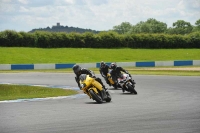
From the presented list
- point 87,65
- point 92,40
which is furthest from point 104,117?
point 92,40

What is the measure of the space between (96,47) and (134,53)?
22.8 ft

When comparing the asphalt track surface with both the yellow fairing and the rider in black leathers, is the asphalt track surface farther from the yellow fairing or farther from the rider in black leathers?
the rider in black leathers

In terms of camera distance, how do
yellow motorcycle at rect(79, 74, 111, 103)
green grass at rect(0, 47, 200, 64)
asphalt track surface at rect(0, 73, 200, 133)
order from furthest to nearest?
1. green grass at rect(0, 47, 200, 64)
2. yellow motorcycle at rect(79, 74, 111, 103)
3. asphalt track surface at rect(0, 73, 200, 133)

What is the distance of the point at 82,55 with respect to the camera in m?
50.4

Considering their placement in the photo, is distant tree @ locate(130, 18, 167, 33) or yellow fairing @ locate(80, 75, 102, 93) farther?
distant tree @ locate(130, 18, 167, 33)

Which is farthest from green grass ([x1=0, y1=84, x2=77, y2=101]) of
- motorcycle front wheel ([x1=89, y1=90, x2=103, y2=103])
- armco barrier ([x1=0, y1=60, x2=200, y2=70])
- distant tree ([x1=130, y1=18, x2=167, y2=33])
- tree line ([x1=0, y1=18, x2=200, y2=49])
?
distant tree ([x1=130, y1=18, x2=167, y2=33])

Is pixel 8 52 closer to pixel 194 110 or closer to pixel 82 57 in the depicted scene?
pixel 82 57

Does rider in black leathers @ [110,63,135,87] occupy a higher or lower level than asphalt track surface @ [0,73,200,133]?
higher

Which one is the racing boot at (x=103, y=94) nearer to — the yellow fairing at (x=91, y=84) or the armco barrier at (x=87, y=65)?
→ the yellow fairing at (x=91, y=84)

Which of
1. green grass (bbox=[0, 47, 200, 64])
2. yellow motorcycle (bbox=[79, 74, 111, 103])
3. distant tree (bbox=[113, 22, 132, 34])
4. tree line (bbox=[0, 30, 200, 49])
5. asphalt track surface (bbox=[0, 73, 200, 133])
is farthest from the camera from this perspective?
distant tree (bbox=[113, 22, 132, 34])

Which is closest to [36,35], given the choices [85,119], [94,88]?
[94,88]

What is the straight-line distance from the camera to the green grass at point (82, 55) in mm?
45684

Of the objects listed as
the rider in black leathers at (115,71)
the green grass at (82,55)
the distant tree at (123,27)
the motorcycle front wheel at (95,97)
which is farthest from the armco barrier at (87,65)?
the distant tree at (123,27)

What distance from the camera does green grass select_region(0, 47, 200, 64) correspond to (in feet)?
150
